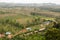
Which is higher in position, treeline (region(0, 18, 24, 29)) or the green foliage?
the green foliage

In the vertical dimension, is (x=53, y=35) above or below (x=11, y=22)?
above

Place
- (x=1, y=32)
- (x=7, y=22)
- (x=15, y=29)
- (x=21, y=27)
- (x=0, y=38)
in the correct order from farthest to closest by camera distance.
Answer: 1. (x=7, y=22)
2. (x=21, y=27)
3. (x=15, y=29)
4. (x=1, y=32)
5. (x=0, y=38)

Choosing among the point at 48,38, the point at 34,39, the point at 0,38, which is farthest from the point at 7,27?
the point at 48,38

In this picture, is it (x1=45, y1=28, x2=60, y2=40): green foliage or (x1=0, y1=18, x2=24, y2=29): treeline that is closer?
(x1=45, y1=28, x2=60, y2=40): green foliage

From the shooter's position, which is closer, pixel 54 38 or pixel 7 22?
pixel 54 38

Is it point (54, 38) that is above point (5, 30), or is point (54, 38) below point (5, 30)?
above

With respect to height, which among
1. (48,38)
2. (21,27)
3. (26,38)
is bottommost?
(21,27)

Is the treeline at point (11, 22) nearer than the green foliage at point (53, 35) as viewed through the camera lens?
No

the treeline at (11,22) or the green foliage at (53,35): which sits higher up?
the green foliage at (53,35)

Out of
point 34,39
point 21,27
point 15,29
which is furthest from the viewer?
point 21,27

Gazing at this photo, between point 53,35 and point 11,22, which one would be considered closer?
point 53,35

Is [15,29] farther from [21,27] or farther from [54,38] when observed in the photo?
[54,38]
